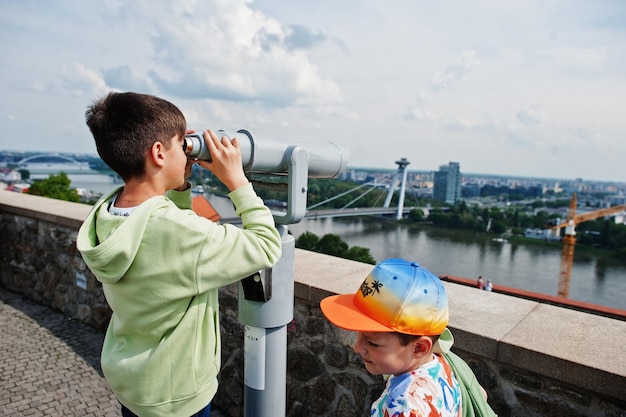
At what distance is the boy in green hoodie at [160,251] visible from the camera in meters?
1.00

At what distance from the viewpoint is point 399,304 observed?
37.4 inches

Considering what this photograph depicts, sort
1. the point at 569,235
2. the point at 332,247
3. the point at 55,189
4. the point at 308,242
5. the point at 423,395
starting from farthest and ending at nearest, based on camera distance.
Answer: the point at 569,235 → the point at 308,242 → the point at 332,247 → the point at 55,189 → the point at 423,395

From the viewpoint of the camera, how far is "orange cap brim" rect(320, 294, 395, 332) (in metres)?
0.97

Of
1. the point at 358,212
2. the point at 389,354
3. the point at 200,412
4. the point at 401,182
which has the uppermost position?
the point at 389,354

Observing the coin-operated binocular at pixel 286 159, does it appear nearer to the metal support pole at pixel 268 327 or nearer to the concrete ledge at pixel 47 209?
the metal support pole at pixel 268 327

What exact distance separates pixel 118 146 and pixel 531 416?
4.51 ft

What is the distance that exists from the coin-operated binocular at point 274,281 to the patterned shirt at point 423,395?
0.43 meters

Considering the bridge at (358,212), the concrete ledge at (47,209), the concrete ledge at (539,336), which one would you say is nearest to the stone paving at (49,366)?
the concrete ledge at (47,209)

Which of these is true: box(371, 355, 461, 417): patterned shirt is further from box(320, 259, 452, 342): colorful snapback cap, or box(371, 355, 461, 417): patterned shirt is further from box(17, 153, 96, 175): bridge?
box(17, 153, 96, 175): bridge

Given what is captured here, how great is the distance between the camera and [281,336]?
1.35 m

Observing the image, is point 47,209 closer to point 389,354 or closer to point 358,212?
point 389,354

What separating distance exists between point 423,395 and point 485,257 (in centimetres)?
4238

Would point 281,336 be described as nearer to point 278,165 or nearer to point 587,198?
point 278,165

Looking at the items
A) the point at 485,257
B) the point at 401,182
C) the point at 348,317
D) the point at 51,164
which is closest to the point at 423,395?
the point at 348,317
